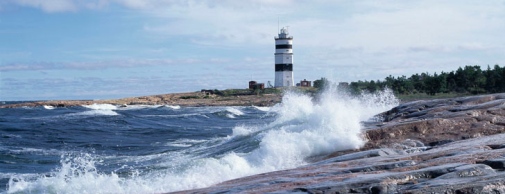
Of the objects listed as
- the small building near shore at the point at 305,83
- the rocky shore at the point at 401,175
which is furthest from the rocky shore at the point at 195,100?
the rocky shore at the point at 401,175

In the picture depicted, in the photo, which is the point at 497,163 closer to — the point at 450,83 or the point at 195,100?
the point at 450,83

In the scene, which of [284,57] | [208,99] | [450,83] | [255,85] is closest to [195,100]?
[208,99]

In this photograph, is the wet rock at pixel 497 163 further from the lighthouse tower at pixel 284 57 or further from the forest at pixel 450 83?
the lighthouse tower at pixel 284 57

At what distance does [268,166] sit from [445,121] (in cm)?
457

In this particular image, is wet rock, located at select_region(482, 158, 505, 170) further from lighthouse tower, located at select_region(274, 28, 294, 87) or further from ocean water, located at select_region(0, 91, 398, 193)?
lighthouse tower, located at select_region(274, 28, 294, 87)

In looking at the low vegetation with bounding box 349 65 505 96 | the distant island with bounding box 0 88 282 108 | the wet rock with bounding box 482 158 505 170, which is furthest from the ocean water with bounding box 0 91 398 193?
the distant island with bounding box 0 88 282 108

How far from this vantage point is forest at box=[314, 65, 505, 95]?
1890 inches

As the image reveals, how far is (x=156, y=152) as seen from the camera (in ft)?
64.9

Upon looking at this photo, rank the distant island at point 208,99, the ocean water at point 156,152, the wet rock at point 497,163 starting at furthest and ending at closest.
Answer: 1. the distant island at point 208,99
2. the ocean water at point 156,152
3. the wet rock at point 497,163

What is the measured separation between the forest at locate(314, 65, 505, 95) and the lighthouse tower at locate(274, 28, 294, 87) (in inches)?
229

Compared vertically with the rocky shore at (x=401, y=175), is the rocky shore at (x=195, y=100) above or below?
below

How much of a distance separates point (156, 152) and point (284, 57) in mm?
40982

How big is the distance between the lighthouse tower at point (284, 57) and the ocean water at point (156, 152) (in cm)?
2874

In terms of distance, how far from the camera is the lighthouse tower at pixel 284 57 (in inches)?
2362
